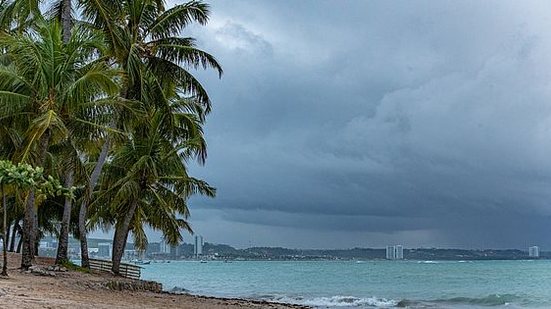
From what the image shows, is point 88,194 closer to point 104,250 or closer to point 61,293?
point 61,293

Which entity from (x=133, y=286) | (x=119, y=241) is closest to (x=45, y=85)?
(x=133, y=286)

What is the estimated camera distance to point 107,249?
12244cm

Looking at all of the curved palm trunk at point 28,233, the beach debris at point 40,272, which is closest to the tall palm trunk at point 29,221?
the curved palm trunk at point 28,233

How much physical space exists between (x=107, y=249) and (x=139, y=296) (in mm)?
108812

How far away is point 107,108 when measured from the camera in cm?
1983

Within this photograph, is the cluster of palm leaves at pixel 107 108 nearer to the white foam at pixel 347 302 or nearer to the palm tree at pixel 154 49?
the palm tree at pixel 154 49

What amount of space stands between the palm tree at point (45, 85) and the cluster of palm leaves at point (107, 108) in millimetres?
31

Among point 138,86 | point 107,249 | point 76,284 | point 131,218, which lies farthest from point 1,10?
point 107,249

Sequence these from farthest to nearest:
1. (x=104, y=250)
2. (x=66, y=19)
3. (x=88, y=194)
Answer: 1. (x=104, y=250)
2. (x=66, y=19)
3. (x=88, y=194)

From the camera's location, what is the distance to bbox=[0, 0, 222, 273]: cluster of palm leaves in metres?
17.6

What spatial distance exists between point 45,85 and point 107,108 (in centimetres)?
269

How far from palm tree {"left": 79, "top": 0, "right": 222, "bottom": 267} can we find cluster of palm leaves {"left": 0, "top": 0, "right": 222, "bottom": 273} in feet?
0.13

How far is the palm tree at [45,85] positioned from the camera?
17.2 m

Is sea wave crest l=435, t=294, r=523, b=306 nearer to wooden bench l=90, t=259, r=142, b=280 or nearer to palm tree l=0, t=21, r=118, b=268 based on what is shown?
wooden bench l=90, t=259, r=142, b=280
